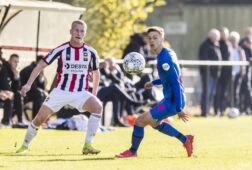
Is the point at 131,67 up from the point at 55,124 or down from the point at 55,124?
up

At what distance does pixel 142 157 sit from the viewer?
14.8 meters

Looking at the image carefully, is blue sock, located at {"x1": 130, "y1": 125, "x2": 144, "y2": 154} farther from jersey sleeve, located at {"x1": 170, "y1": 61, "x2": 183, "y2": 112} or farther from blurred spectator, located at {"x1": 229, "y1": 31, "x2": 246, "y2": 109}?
blurred spectator, located at {"x1": 229, "y1": 31, "x2": 246, "y2": 109}

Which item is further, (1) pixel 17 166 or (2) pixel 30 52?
(2) pixel 30 52

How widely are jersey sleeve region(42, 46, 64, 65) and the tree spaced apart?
36.2 ft

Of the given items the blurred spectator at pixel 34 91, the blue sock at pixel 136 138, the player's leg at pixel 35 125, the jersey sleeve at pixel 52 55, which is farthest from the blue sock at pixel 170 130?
the blurred spectator at pixel 34 91

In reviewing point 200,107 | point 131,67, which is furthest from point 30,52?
point 131,67

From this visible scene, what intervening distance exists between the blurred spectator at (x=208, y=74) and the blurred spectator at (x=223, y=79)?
0.20m

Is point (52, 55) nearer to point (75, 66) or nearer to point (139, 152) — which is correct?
point (75, 66)

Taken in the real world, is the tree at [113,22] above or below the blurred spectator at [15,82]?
above

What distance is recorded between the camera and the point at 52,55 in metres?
15.4

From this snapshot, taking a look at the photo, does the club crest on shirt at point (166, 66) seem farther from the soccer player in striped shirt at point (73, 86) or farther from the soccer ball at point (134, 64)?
the soccer player in striped shirt at point (73, 86)

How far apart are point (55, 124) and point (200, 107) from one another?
7448 mm

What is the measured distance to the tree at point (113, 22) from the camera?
2689cm

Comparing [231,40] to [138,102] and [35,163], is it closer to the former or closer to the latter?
[138,102]
